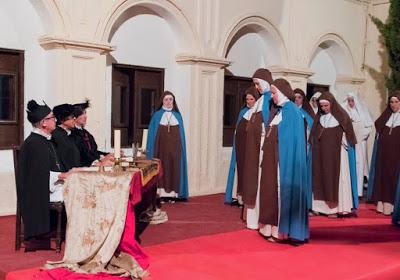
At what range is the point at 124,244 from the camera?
4.68 metres

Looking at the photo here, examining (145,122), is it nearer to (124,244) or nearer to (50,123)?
(50,123)

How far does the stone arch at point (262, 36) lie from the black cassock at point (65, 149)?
4536 millimetres

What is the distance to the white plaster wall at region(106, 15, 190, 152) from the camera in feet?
27.7

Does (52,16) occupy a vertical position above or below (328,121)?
above

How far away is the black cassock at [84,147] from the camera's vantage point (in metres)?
6.21

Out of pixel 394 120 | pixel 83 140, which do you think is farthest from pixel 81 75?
pixel 394 120

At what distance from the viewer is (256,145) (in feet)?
20.9

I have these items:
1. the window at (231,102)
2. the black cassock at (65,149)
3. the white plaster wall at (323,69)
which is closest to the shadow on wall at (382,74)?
the white plaster wall at (323,69)

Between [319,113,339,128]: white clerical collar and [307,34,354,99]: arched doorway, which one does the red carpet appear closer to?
[319,113,339,128]: white clerical collar

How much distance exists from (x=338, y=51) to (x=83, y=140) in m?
8.33

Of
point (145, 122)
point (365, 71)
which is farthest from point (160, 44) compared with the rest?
point (365, 71)

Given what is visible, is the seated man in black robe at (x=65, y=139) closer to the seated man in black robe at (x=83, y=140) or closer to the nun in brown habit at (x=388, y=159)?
the seated man in black robe at (x=83, y=140)

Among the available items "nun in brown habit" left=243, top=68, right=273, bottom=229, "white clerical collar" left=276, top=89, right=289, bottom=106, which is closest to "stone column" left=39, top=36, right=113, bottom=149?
"nun in brown habit" left=243, top=68, right=273, bottom=229

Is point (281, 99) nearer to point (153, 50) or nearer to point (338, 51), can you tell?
point (153, 50)
